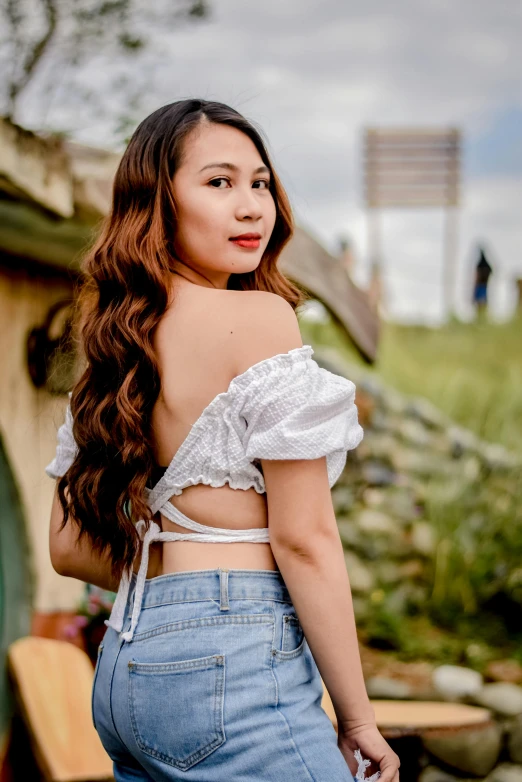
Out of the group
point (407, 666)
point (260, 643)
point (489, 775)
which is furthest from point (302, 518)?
point (407, 666)

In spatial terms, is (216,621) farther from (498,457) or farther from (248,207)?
(498,457)

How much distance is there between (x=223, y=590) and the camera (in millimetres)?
1343

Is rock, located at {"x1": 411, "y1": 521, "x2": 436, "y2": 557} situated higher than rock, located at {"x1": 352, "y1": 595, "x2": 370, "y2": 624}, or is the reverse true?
rock, located at {"x1": 411, "y1": 521, "x2": 436, "y2": 557}

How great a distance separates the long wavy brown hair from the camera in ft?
4.72

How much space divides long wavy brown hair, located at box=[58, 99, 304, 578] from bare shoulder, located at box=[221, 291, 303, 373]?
146 millimetres

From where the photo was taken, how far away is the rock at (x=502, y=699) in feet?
16.5

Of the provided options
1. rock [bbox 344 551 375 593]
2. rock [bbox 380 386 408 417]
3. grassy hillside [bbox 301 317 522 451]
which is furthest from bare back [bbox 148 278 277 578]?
rock [bbox 380 386 408 417]

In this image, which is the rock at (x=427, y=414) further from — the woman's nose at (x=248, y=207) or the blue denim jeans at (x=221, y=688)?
the blue denim jeans at (x=221, y=688)

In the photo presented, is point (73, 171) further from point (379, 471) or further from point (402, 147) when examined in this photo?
point (402, 147)

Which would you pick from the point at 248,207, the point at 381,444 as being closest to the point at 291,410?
the point at 248,207

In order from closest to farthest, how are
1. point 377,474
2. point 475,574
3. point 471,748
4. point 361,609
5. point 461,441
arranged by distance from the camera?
point 471,748, point 475,574, point 361,609, point 377,474, point 461,441

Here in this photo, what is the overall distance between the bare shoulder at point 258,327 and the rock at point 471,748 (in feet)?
11.9

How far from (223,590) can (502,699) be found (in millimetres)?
4363

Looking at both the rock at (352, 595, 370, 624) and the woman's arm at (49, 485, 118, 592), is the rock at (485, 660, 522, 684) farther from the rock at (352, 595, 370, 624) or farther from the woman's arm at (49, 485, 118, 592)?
the woman's arm at (49, 485, 118, 592)
